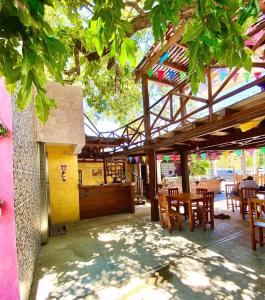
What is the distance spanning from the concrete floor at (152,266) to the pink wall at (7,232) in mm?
924

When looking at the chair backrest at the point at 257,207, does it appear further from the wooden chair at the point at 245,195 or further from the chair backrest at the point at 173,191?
the chair backrest at the point at 173,191

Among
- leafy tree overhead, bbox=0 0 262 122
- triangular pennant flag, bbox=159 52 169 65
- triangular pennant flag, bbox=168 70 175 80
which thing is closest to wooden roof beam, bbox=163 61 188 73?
triangular pennant flag, bbox=159 52 169 65

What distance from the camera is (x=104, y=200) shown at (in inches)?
324

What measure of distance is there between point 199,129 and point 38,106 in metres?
4.40

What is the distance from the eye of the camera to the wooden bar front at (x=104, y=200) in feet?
25.5

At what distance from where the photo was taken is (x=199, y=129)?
15.9 feet

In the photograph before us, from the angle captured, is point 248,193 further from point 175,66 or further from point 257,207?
point 175,66

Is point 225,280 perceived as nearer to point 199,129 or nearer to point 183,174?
point 199,129

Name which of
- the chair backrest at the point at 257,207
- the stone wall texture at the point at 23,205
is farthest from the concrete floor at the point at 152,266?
the chair backrest at the point at 257,207

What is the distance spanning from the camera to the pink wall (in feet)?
7.39

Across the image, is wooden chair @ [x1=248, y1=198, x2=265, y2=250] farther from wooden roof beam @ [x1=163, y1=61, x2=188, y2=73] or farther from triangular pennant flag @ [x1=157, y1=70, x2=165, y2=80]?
triangular pennant flag @ [x1=157, y1=70, x2=165, y2=80]

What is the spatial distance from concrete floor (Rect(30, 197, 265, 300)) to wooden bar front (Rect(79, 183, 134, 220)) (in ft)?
6.54

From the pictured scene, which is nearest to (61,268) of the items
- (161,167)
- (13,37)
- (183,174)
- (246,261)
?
(246,261)

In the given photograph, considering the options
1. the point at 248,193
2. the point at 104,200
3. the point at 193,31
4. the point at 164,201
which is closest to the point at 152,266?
the point at 164,201
